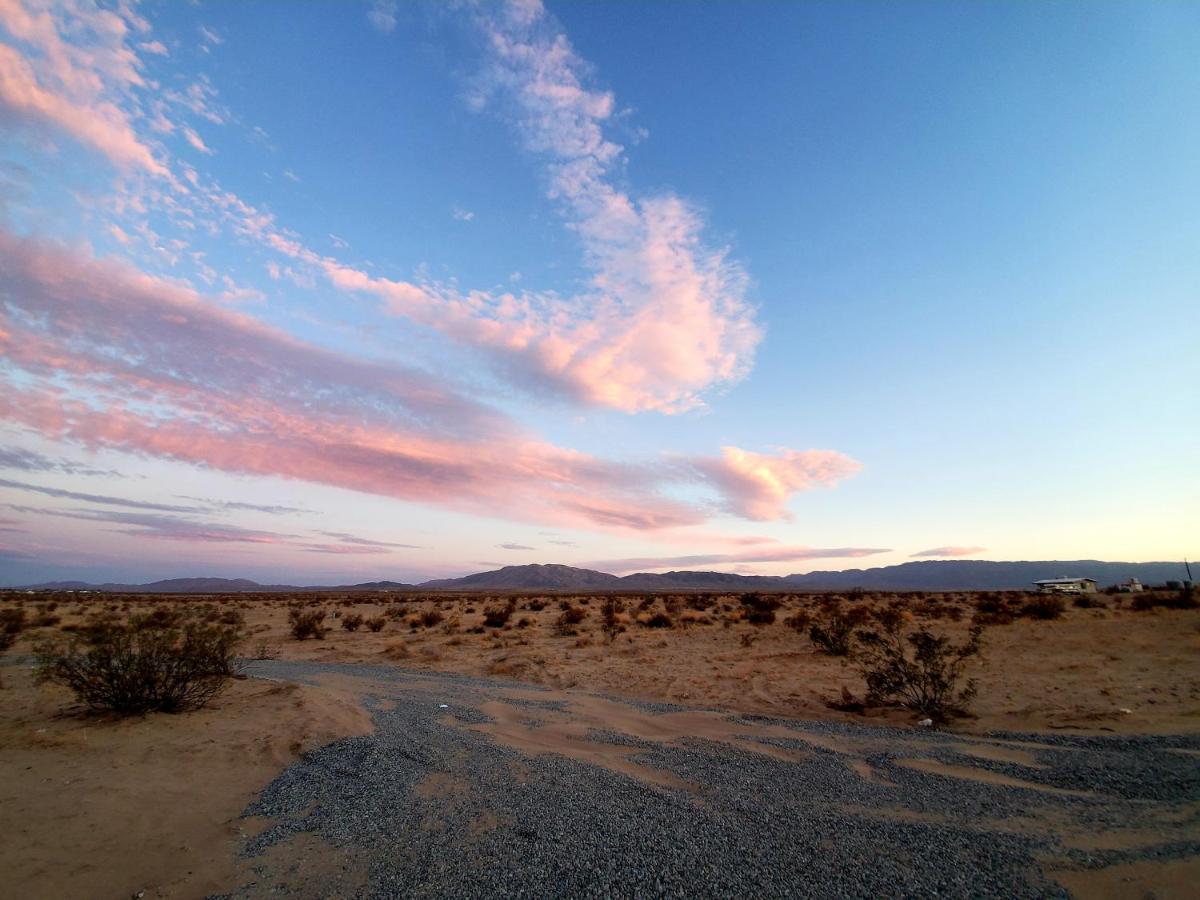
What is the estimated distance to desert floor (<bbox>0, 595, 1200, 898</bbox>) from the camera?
16.3ft

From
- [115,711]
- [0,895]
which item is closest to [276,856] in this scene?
[0,895]

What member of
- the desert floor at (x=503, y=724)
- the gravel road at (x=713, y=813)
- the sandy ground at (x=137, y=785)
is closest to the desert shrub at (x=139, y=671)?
the sandy ground at (x=137, y=785)

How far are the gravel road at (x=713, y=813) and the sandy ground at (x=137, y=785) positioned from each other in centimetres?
47

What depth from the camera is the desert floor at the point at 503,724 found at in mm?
4977

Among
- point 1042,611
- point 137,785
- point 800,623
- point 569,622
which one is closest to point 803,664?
point 800,623

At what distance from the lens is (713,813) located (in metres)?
5.87

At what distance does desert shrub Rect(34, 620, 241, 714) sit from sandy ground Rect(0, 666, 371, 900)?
0.34m

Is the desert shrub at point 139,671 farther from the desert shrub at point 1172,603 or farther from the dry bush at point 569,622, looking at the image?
the desert shrub at point 1172,603

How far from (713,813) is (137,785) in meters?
6.55

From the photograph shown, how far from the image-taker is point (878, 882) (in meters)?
4.42

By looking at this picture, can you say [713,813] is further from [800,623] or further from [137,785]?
[800,623]

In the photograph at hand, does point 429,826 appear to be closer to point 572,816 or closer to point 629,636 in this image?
Result: point 572,816

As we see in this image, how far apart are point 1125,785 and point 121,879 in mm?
10126

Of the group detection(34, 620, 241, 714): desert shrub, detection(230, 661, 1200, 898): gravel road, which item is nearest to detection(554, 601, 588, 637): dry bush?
detection(34, 620, 241, 714): desert shrub
